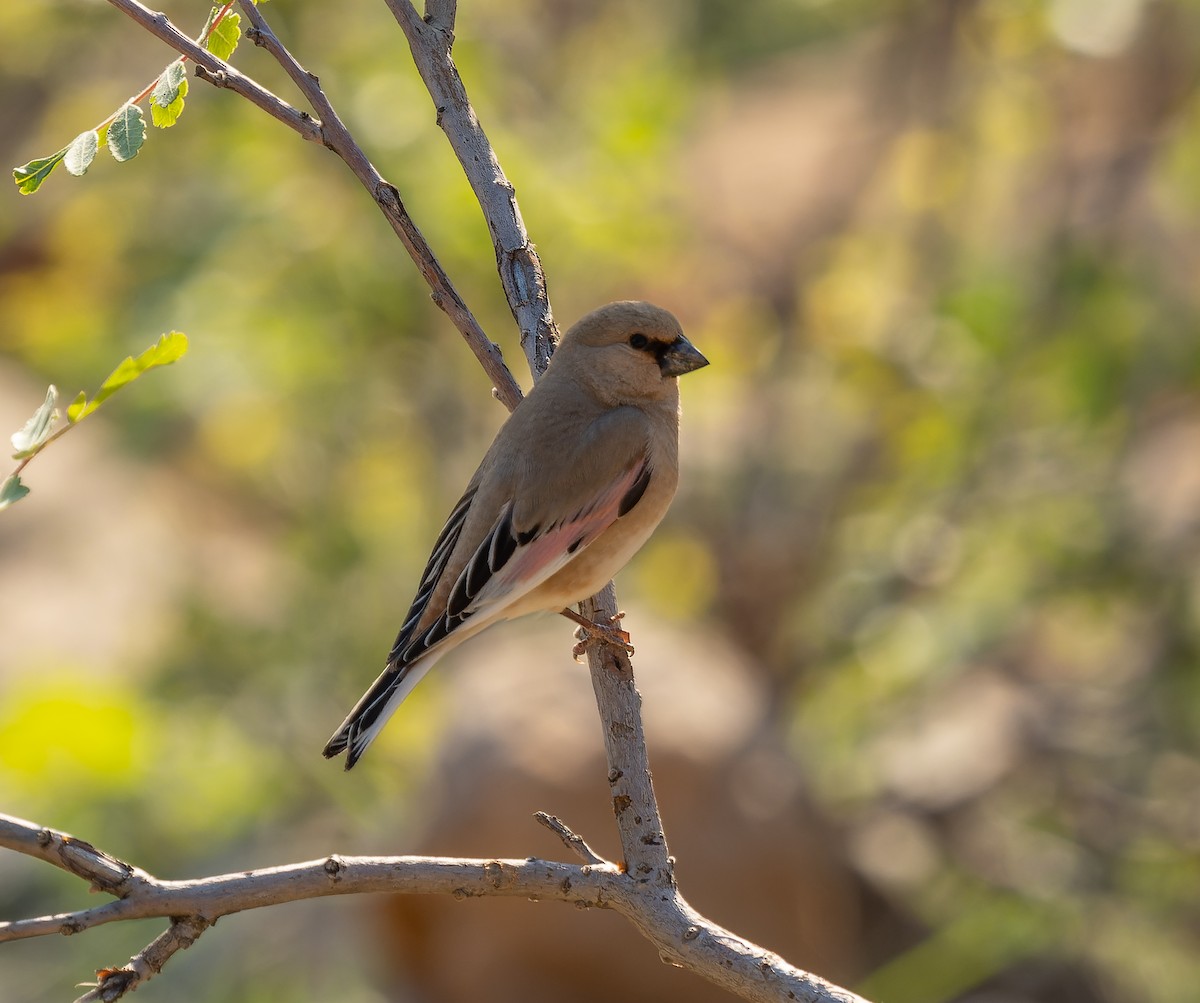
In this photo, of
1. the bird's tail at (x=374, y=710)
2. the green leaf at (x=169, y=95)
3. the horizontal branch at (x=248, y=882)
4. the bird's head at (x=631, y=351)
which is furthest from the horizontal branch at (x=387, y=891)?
the bird's head at (x=631, y=351)

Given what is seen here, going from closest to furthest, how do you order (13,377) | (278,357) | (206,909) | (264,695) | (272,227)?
1. (206,909)
2. (278,357)
3. (272,227)
4. (264,695)
5. (13,377)

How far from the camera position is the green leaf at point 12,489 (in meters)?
1.69

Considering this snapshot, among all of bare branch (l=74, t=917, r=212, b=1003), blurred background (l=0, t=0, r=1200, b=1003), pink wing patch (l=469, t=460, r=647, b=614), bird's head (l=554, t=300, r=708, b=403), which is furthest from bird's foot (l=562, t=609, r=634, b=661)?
blurred background (l=0, t=0, r=1200, b=1003)

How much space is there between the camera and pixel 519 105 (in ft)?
23.1

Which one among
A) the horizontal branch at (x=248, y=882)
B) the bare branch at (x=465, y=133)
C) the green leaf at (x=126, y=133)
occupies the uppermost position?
the bare branch at (x=465, y=133)

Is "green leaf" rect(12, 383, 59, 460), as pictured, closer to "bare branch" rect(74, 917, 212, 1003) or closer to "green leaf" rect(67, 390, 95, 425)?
"green leaf" rect(67, 390, 95, 425)

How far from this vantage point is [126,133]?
2.15m

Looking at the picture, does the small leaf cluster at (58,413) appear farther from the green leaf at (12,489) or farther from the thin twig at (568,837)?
the thin twig at (568,837)

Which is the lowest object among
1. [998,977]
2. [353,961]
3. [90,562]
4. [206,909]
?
[206,909]

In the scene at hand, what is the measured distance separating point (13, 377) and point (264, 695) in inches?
275

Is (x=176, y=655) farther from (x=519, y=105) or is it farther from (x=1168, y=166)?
(x=1168, y=166)

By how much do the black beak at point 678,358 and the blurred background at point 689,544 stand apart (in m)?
2.15

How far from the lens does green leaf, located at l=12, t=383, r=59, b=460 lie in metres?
1.71

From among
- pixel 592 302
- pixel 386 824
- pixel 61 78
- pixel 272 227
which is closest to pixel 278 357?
pixel 272 227
